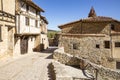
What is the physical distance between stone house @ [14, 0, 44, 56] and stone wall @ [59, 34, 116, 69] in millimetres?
5852

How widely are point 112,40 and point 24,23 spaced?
12422 millimetres

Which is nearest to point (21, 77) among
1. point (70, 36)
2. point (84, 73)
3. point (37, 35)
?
point (84, 73)

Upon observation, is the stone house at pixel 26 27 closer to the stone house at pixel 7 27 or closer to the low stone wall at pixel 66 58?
the stone house at pixel 7 27

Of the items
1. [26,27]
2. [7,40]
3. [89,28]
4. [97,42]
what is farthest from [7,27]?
[97,42]

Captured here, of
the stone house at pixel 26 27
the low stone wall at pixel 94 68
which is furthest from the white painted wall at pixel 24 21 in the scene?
the low stone wall at pixel 94 68

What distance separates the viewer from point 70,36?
2189 cm

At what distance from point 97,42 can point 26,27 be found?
9995 millimetres

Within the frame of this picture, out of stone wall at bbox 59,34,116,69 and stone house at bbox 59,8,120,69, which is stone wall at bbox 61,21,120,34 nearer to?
stone house at bbox 59,8,120,69

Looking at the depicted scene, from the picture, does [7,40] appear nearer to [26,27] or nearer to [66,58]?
[26,27]

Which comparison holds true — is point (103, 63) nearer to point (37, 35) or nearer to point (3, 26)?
point (37, 35)

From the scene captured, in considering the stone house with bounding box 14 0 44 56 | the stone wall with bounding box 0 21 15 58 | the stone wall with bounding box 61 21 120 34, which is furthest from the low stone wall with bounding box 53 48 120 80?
the stone wall with bounding box 61 21 120 34

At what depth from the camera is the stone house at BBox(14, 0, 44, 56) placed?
704 inches

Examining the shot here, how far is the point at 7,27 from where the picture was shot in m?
16.4

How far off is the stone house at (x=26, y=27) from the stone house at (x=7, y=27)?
68 cm
